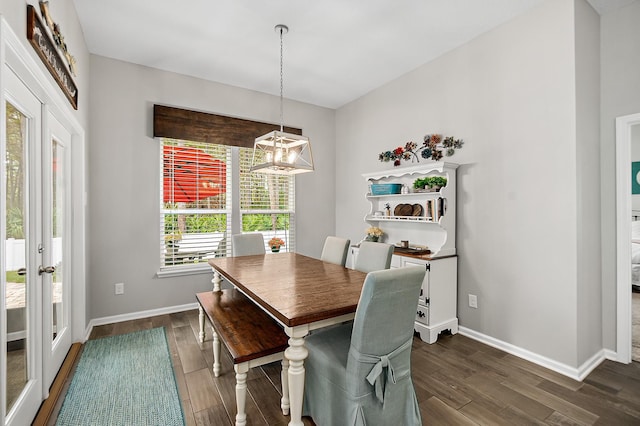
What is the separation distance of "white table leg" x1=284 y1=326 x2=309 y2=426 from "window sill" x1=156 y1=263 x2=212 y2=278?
273 cm

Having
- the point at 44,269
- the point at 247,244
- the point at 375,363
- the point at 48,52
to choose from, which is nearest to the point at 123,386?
the point at 44,269

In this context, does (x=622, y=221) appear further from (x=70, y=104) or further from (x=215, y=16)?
(x=70, y=104)

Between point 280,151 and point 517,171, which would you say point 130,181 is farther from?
point 517,171

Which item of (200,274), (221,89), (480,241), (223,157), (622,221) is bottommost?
(200,274)

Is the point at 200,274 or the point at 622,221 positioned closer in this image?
the point at 622,221

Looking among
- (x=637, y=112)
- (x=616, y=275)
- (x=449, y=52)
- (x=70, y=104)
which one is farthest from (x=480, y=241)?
(x=70, y=104)

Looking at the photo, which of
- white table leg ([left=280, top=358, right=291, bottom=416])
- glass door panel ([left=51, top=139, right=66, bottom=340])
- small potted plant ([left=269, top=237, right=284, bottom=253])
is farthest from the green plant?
glass door panel ([left=51, top=139, right=66, bottom=340])

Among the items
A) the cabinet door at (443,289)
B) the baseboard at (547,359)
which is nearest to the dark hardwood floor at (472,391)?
the baseboard at (547,359)

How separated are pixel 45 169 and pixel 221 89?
250cm

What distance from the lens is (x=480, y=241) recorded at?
3.05m

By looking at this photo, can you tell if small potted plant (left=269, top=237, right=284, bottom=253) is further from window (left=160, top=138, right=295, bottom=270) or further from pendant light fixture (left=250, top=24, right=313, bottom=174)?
pendant light fixture (left=250, top=24, right=313, bottom=174)

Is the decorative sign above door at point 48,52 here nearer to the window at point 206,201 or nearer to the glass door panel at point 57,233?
the glass door panel at point 57,233

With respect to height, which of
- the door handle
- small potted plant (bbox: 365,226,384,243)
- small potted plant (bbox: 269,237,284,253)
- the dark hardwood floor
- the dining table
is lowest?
the dark hardwood floor

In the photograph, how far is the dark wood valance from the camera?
12.2 feet
